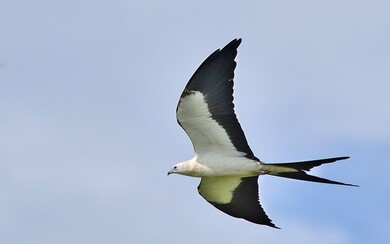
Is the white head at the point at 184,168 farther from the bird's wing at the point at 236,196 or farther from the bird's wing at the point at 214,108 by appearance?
the bird's wing at the point at 236,196

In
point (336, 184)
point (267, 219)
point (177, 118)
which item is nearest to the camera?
point (336, 184)

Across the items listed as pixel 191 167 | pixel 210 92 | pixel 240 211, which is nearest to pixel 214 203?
pixel 240 211

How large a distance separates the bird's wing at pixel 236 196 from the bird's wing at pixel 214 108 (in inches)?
46.3

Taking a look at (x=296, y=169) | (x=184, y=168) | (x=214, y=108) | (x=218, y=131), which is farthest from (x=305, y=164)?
(x=184, y=168)

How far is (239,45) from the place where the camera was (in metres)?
17.0

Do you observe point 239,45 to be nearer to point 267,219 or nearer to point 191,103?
point 191,103

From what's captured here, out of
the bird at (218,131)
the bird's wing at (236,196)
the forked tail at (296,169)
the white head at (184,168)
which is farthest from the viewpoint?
the bird's wing at (236,196)

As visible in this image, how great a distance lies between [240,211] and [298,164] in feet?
7.53

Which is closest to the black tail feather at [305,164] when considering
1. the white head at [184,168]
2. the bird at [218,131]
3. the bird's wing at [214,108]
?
the bird at [218,131]

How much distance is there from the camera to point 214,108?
17328 mm

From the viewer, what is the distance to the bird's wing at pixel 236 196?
61.3 feet

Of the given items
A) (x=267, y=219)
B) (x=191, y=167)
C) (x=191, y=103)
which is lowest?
(x=267, y=219)

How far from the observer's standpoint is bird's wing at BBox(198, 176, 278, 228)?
1867cm

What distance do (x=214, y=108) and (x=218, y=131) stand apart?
0.46 meters
